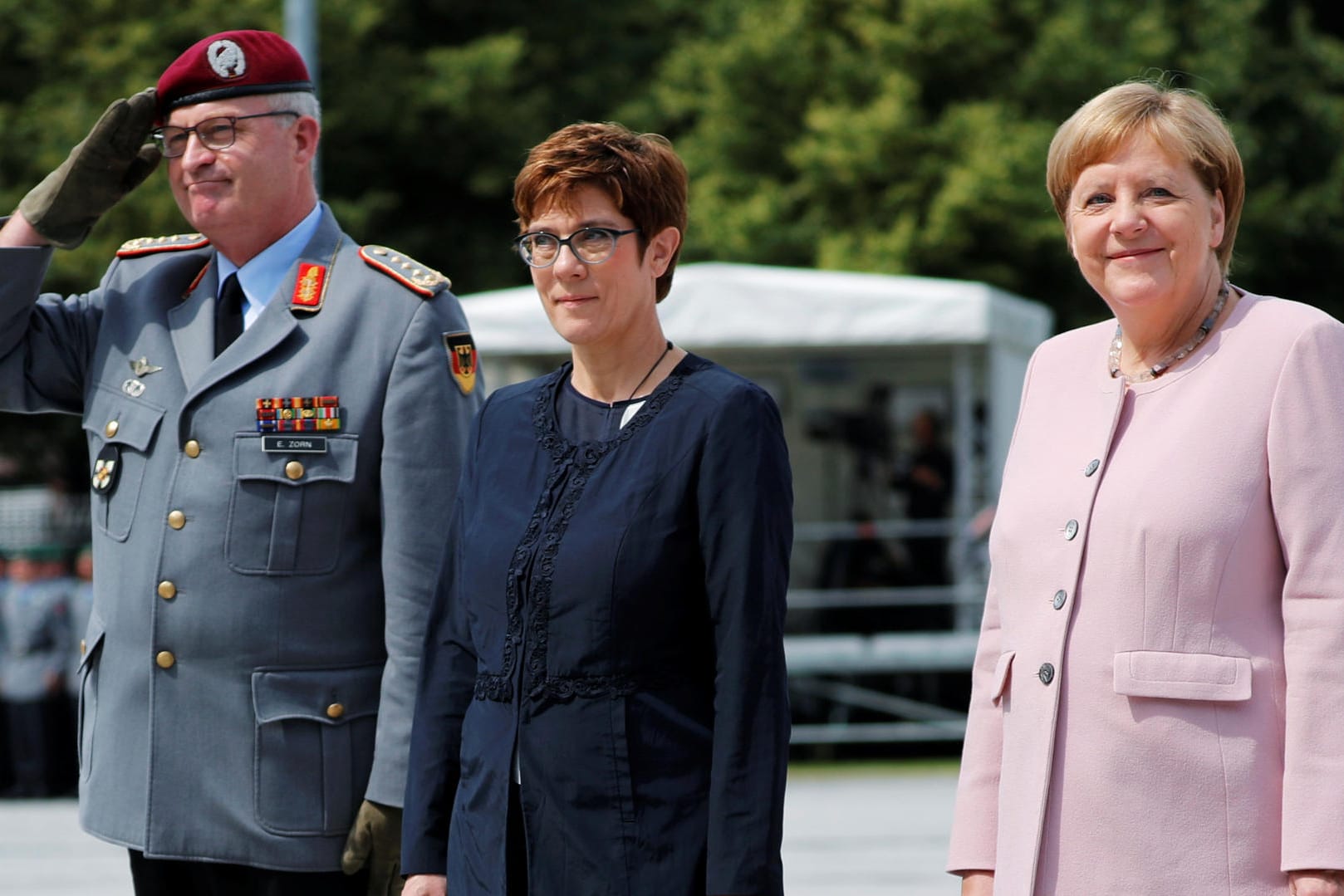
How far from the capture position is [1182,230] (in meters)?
3.05

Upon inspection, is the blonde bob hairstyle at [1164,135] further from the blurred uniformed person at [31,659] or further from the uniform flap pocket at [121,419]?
the blurred uniformed person at [31,659]

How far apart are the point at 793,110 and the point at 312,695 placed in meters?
19.7

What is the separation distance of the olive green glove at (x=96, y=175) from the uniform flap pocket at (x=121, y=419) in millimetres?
346

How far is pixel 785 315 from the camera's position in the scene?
13.3m

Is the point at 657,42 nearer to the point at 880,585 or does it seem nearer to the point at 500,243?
the point at 500,243

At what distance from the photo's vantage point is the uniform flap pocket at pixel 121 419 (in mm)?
3830

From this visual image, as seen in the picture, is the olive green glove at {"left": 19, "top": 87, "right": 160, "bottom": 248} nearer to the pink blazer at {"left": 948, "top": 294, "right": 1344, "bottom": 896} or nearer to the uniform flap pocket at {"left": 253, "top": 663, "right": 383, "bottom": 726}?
the uniform flap pocket at {"left": 253, "top": 663, "right": 383, "bottom": 726}

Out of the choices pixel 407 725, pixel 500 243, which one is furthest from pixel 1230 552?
pixel 500 243

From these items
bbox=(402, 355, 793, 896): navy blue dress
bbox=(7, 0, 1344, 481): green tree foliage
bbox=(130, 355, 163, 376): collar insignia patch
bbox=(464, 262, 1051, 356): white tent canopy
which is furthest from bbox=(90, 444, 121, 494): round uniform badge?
bbox=(7, 0, 1344, 481): green tree foliage

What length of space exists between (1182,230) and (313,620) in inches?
70.5

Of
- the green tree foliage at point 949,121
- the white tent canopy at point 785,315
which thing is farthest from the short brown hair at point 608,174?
the green tree foliage at point 949,121

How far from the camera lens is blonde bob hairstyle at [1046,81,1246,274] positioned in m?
3.05

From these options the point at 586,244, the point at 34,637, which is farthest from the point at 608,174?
the point at 34,637

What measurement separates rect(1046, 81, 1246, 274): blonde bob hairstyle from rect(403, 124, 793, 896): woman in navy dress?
0.66m
